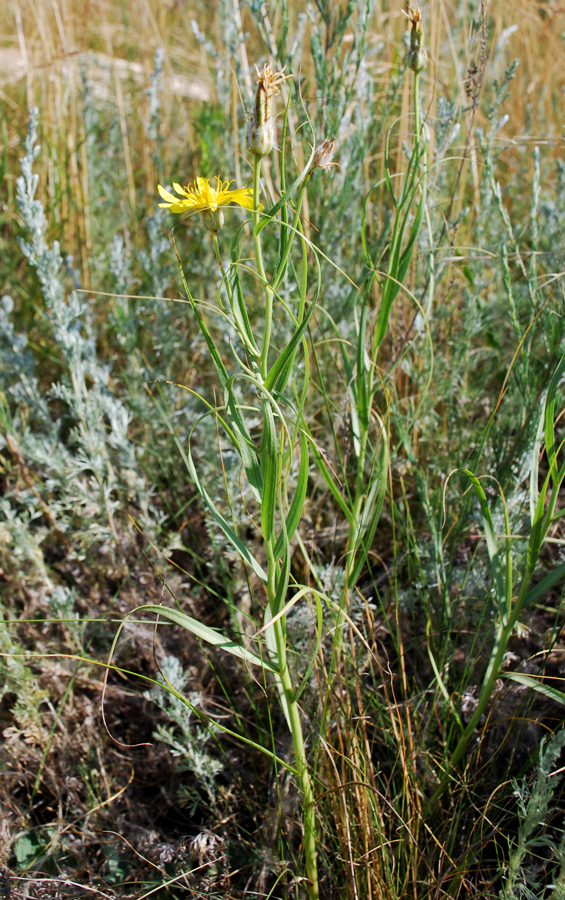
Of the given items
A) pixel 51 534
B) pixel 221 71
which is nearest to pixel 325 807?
pixel 51 534

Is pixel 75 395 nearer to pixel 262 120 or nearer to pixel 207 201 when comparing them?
pixel 207 201

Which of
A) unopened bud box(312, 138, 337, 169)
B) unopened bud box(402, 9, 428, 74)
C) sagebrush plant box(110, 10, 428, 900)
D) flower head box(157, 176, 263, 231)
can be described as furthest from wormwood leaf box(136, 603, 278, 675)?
unopened bud box(402, 9, 428, 74)

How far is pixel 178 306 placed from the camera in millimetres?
1715

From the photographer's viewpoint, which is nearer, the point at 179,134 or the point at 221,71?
the point at 221,71

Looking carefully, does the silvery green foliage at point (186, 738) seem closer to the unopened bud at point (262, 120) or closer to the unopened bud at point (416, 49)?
the unopened bud at point (262, 120)

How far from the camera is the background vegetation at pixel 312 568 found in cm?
93

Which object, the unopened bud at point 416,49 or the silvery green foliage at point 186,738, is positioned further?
the silvery green foliage at point 186,738

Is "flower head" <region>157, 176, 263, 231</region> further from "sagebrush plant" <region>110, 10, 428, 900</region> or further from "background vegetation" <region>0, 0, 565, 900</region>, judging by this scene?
"background vegetation" <region>0, 0, 565, 900</region>

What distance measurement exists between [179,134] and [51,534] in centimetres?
209

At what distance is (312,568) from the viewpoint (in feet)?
2.78

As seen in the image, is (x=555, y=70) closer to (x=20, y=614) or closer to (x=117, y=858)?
(x=20, y=614)

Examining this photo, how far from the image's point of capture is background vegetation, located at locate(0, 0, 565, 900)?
0.93 metres

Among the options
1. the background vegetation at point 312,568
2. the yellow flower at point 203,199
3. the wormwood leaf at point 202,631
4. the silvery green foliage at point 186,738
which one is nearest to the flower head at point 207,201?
the yellow flower at point 203,199

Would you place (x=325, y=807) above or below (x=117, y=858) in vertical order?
above
